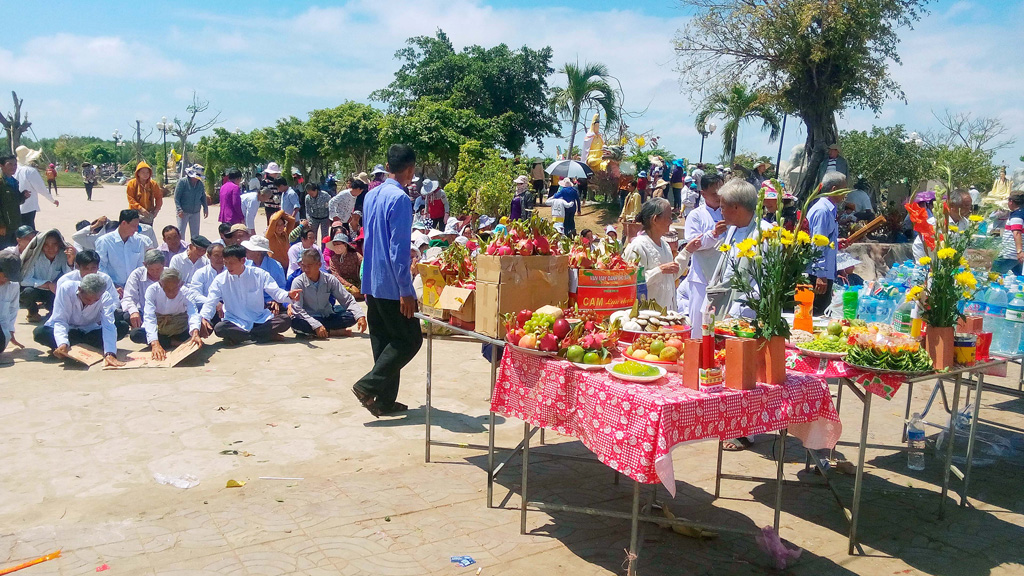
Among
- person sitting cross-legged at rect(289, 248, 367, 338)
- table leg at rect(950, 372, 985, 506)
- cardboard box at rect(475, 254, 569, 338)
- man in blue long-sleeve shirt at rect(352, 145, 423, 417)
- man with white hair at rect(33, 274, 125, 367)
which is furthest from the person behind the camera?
person sitting cross-legged at rect(289, 248, 367, 338)

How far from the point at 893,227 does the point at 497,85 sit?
21798 mm

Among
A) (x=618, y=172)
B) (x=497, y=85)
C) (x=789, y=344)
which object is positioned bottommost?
(x=789, y=344)

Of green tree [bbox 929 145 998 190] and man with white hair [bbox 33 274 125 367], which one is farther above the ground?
green tree [bbox 929 145 998 190]

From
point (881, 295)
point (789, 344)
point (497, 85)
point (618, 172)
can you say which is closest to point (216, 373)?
point (789, 344)

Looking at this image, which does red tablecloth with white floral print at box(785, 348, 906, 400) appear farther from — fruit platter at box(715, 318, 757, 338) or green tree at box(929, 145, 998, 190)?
green tree at box(929, 145, 998, 190)

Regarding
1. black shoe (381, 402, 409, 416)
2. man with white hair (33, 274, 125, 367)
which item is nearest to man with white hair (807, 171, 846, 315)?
black shoe (381, 402, 409, 416)

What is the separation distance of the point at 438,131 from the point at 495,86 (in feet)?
34.3

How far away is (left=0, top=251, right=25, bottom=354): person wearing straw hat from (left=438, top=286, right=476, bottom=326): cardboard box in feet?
16.6

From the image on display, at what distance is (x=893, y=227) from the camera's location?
14742 mm

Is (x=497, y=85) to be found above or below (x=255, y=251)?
above

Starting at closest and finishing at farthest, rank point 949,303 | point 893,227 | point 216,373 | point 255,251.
Answer: point 949,303, point 216,373, point 255,251, point 893,227

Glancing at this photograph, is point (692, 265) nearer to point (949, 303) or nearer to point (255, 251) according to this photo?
point (949, 303)

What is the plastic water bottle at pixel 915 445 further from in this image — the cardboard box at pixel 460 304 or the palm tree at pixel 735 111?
the palm tree at pixel 735 111

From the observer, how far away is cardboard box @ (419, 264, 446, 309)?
4.85 m
